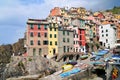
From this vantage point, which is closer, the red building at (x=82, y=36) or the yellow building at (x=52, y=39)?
the yellow building at (x=52, y=39)

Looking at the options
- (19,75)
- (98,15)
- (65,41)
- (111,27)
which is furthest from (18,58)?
(98,15)

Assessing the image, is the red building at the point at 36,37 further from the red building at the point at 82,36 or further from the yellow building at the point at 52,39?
the red building at the point at 82,36

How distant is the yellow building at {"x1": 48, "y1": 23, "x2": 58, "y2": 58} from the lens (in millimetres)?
105688

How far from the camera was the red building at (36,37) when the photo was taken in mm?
101562

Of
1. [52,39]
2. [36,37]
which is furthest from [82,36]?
[36,37]

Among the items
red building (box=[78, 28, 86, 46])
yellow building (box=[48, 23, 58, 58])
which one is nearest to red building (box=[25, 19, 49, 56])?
yellow building (box=[48, 23, 58, 58])

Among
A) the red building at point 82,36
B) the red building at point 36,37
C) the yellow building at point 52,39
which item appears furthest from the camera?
the red building at point 82,36

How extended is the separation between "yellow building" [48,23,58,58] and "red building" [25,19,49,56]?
151cm

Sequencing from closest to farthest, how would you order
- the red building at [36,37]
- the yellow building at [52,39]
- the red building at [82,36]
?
the red building at [36,37], the yellow building at [52,39], the red building at [82,36]

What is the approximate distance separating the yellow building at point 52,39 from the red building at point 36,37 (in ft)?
4.95

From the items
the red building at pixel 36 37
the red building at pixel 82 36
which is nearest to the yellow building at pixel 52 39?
the red building at pixel 36 37

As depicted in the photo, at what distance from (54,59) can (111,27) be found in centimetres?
3841

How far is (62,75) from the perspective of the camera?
69.8 meters

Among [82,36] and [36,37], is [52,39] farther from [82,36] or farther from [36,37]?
[82,36]
